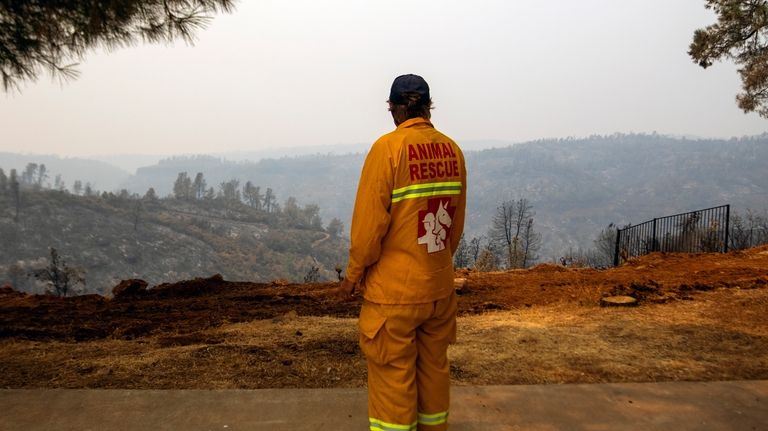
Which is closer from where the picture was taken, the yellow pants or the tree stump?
the yellow pants

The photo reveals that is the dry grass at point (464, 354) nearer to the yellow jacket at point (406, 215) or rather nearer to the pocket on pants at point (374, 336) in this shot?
the pocket on pants at point (374, 336)

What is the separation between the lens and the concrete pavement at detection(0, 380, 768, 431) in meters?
2.72

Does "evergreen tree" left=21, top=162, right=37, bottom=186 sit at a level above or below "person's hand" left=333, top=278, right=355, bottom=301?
above

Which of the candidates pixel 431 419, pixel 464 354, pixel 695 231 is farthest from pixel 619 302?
pixel 695 231

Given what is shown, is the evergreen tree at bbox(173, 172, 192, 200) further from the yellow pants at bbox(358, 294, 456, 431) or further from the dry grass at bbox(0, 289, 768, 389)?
the yellow pants at bbox(358, 294, 456, 431)

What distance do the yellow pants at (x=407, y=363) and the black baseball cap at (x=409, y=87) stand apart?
88 centimetres

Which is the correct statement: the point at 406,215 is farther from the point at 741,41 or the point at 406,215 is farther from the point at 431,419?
the point at 741,41

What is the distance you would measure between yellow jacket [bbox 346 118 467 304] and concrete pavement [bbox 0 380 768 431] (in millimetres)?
943

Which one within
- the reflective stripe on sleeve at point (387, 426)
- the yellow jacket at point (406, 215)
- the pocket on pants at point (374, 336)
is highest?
the yellow jacket at point (406, 215)

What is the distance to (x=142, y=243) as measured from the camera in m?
97.8

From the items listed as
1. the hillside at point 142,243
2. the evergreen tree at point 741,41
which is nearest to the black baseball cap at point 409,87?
the evergreen tree at point 741,41

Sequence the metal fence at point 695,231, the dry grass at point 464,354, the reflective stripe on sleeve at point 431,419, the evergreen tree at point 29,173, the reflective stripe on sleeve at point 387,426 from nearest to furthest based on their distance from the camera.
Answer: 1. the reflective stripe on sleeve at point 387,426
2. the reflective stripe on sleeve at point 431,419
3. the dry grass at point 464,354
4. the metal fence at point 695,231
5. the evergreen tree at point 29,173

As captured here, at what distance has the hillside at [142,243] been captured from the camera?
3455 inches

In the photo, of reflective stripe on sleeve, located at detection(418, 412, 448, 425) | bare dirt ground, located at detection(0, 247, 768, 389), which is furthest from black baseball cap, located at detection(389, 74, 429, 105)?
bare dirt ground, located at detection(0, 247, 768, 389)
